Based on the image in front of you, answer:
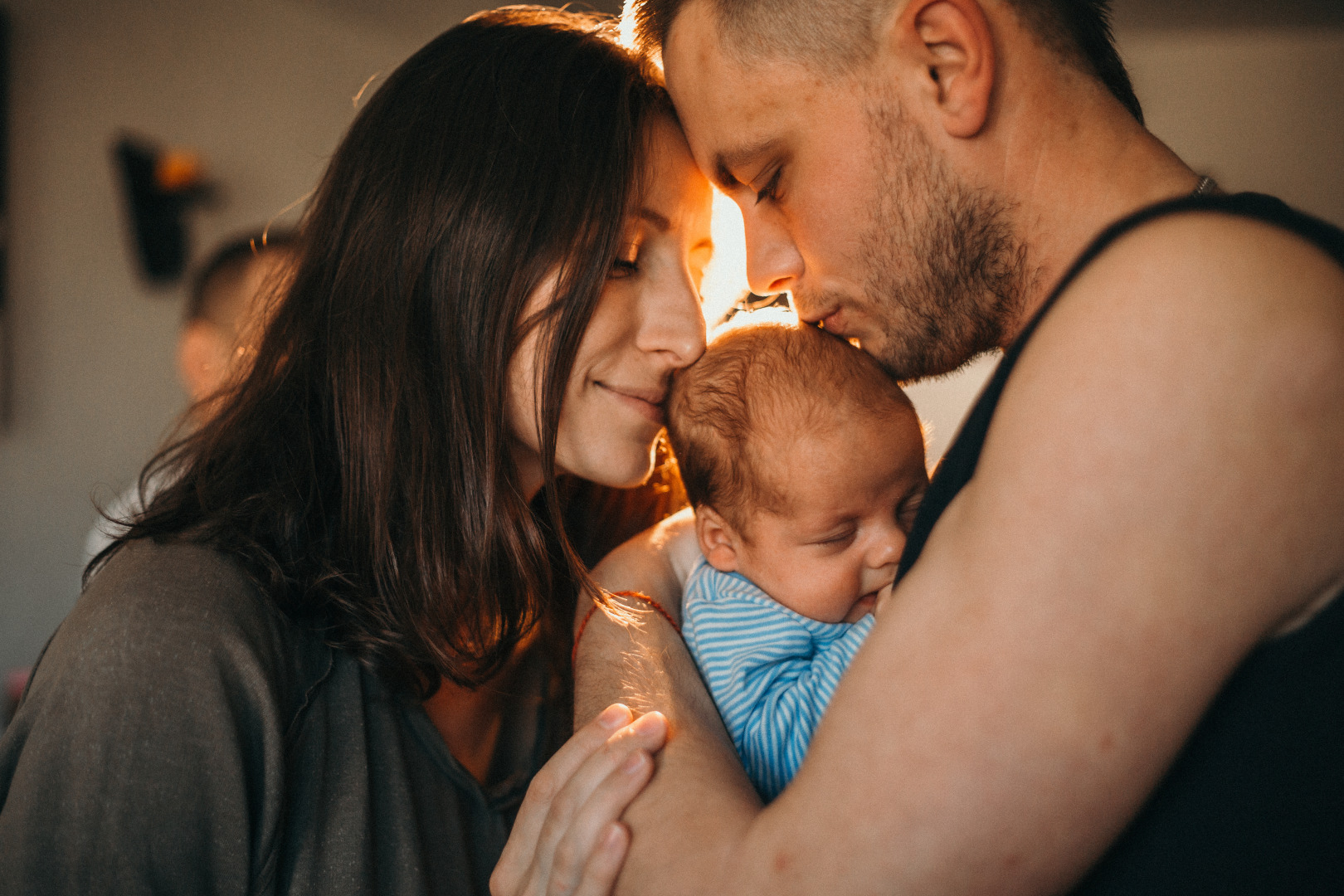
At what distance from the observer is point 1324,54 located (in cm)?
488

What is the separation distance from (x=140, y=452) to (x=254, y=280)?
1.48 metres

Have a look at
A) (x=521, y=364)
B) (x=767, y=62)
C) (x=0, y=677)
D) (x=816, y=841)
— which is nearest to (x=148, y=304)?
(x=0, y=677)

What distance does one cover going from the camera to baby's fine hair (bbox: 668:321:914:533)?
144 centimetres

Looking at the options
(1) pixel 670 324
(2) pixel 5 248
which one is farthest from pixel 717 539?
(2) pixel 5 248

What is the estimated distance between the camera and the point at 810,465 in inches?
55.9

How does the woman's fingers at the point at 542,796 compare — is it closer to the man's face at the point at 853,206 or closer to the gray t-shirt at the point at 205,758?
the gray t-shirt at the point at 205,758

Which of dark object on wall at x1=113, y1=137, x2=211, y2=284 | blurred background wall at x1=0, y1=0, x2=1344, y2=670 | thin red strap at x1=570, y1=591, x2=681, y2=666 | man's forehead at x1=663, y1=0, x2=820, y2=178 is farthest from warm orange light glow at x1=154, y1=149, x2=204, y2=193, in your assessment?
thin red strap at x1=570, y1=591, x2=681, y2=666

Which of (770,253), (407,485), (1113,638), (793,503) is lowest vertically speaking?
(793,503)

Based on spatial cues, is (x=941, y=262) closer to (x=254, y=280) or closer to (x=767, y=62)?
(x=767, y=62)

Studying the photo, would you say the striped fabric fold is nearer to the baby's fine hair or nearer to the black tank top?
the baby's fine hair

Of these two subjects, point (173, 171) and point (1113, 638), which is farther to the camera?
point (173, 171)

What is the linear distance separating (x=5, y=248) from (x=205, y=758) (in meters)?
3.59

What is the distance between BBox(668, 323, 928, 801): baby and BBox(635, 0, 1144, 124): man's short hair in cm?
47

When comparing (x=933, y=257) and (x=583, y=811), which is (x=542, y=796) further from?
(x=933, y=257)
